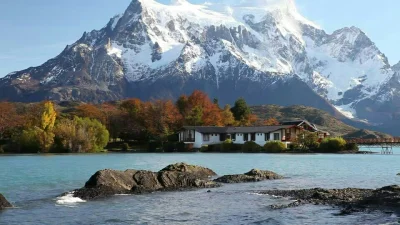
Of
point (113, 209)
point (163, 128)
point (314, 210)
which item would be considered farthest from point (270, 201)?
point (163, 128)

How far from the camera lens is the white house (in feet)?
316

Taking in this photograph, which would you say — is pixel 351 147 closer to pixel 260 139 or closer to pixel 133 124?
pixel 260 139

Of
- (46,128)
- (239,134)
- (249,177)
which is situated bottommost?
(249,177)

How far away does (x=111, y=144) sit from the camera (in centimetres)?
10850

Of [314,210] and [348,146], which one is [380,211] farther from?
[348,146]

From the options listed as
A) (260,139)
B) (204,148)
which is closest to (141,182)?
(260,139)

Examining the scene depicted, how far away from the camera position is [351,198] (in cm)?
2659

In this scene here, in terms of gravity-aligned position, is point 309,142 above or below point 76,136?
below

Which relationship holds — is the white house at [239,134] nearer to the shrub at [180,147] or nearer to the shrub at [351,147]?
the shrub at [180,147]

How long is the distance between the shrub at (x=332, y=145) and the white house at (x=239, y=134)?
7.30m

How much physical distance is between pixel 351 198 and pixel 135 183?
13.2 meters

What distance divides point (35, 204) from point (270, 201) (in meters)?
12.3

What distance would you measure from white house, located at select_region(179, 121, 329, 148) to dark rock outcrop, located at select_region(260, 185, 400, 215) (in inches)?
2620

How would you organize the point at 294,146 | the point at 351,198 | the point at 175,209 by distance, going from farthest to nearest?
the point at 294,146
the point at 351,198
the point at 175,209
